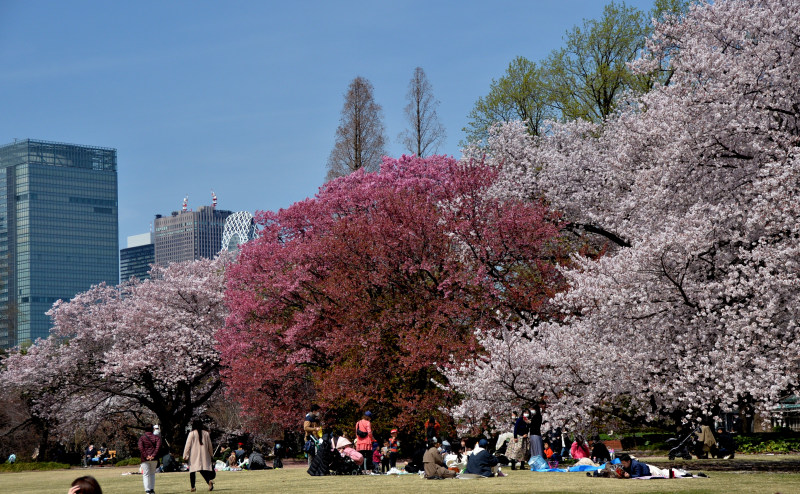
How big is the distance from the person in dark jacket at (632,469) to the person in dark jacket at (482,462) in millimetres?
3407

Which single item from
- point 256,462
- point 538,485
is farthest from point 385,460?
point 538,485

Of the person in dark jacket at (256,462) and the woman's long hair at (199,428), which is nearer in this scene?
the woman's long hair at (199,428)

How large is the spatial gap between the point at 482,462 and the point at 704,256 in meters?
7.67

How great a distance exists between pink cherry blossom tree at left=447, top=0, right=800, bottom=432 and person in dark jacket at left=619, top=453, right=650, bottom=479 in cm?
175

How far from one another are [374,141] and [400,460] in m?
22.4

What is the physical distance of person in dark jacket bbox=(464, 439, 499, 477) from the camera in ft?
74.6

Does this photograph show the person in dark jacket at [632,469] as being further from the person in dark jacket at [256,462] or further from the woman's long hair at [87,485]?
the person in dark jacket at [256,462]

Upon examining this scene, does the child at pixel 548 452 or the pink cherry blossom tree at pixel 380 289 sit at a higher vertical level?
the pink cherry blossom tree at pixel 380 289

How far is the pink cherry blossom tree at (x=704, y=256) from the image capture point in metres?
20.0

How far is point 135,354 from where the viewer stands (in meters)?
45.2

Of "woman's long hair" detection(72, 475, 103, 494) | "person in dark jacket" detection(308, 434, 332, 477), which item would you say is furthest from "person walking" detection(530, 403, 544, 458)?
"woman's long hair" detection(72, 475, 103, 494)

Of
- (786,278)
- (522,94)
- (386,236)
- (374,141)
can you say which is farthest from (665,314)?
(374,141)

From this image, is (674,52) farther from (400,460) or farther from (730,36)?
(400,460)

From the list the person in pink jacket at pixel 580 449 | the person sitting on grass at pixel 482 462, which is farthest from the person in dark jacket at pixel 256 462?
the person sitting on grass at pixel 482 462
